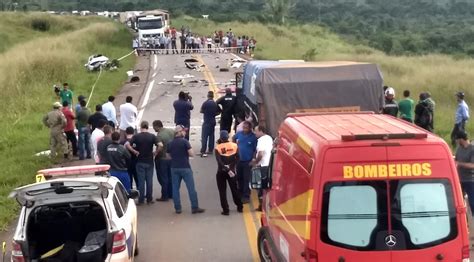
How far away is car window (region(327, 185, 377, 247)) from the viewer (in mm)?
6316

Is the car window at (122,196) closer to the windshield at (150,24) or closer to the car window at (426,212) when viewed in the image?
the car window at (426,212)

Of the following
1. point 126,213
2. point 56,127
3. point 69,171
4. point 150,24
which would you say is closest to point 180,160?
point 69,171

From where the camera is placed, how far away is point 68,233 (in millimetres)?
8938

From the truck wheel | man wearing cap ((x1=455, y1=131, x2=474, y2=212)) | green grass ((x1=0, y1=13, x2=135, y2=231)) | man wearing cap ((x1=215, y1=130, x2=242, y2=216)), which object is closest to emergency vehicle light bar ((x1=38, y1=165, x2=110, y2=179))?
the truck wheel

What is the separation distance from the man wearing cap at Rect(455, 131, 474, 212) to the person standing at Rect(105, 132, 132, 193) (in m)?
5.82

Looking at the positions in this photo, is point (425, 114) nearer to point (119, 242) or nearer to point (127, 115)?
point (127, 115)

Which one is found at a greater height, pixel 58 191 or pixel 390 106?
pixel 58 191

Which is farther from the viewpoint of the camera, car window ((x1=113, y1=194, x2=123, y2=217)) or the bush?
the bush

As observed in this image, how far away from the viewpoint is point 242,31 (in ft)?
225

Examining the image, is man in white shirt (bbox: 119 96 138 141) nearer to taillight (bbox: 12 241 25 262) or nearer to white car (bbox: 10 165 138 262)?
white car (bbox: 10 165 138 262)

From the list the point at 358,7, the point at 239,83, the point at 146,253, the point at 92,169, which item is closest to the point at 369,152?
the point at 92,169

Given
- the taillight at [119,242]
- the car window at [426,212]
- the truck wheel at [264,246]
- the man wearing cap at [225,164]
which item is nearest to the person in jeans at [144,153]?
the man wearing cap at [225,164]

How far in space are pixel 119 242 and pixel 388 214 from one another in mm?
3512

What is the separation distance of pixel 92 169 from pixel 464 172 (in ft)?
18.9
